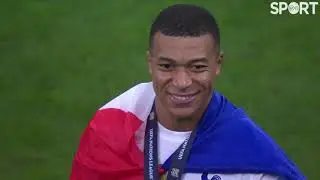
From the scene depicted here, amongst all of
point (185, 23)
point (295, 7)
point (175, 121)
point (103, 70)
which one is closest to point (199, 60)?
point (185, 23)

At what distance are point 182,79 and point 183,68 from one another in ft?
0.13

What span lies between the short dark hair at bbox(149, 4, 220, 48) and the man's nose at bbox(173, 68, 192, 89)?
0.13m

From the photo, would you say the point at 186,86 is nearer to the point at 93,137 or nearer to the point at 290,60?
the point at 93,137

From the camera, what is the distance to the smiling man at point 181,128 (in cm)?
293

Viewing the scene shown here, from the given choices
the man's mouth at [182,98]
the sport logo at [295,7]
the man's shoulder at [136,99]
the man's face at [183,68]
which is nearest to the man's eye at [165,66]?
the man's face at [183,68]

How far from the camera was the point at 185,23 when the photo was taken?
116 inches

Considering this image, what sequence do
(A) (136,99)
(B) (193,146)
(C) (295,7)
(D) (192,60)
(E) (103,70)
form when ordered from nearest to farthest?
(D) (192,60), (B) (193,146), (A) (136,99), (E) (103,70), (C) (295,7)

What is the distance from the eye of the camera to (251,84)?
5.98m

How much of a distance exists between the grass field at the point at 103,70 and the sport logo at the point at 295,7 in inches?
1.9

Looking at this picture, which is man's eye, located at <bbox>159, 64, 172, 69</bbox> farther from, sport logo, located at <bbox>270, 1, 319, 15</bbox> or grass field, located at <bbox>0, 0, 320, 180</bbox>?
sport logo, located at <bbox>270, 1, 319, 15</bbox>

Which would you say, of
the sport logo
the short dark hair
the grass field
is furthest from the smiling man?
the sport logo

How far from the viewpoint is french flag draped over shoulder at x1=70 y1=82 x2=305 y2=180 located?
3045 mm

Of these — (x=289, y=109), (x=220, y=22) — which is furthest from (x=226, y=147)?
(x=220, y=22)

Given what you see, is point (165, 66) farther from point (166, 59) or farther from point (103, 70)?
point (103, 70)
